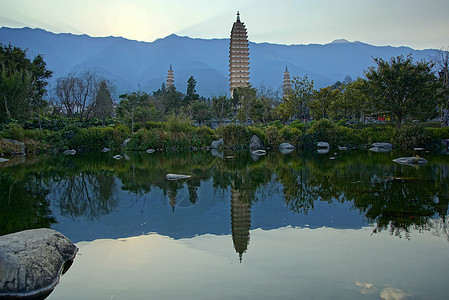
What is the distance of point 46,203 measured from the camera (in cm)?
758

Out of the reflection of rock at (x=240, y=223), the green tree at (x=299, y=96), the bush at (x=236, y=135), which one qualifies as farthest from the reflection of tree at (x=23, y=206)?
the green tree at (x=299, y=96)

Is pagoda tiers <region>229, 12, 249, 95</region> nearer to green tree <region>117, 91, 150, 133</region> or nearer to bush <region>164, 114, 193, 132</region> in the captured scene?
green tree <region>117, 91, 150, 133</region>

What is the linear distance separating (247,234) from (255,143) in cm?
1913

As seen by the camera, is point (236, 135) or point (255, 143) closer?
point (255, 143)

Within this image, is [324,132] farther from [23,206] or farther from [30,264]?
[30,264]

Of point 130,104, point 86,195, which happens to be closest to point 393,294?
point 86,195

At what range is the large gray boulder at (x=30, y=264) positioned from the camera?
3.56 metres

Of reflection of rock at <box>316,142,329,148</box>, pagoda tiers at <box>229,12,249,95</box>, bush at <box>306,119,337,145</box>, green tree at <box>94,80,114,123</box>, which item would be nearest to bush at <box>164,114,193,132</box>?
bush at <box>306,119,337,145</box>

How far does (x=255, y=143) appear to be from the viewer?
80.1 feet

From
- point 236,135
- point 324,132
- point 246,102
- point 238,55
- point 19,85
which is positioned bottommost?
point 236,135

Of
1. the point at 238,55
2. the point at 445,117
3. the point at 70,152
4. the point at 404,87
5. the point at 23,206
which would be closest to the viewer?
the point at 23,206

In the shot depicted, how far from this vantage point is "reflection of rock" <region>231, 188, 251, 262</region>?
16.3 feet

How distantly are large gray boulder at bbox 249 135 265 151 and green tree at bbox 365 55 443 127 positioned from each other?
8390 mm

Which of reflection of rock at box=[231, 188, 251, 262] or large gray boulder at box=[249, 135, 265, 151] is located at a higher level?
reflection of rock at box=[231, 188, 251, 262]
